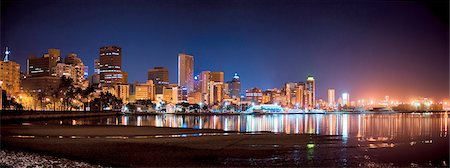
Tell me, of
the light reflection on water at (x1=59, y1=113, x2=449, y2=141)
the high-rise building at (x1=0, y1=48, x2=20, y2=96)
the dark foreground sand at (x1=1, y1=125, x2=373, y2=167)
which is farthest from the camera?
the high-rise building at (x1=0, y1=48, x2=20, y2=96)

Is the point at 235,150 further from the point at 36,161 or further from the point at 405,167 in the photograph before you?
the point at 36,161

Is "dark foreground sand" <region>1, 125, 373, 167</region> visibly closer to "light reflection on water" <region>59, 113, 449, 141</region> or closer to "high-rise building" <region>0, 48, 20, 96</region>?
"light reflection on water" <region>59, 113, 449, 141</region>

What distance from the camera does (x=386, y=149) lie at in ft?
91.0

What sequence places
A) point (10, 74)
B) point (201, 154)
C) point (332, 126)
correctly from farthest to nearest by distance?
1. point (10, 74)
2. point (332, 126)
3. point (201, 154)

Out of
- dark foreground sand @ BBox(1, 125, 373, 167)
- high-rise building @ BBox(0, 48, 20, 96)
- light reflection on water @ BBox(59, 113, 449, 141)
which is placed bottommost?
light reflection on water @ BBox(59, 113, 449, 141)

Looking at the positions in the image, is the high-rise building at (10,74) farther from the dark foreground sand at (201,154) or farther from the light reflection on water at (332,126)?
the dark foreground sand at (201,154)

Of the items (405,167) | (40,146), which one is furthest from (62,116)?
(405,167)

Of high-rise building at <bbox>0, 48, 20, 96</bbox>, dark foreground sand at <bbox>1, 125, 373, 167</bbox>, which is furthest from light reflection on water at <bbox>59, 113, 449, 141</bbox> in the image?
high-rise building at <bbox>0, 48, 20, 96</bbox>

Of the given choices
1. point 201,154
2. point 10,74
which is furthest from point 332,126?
point 10,74

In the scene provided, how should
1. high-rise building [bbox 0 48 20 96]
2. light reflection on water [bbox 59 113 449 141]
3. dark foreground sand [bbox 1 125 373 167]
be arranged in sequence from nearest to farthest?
dark foreground sand [bbox 1 125 373 167] → light reflection on water [bbox 59 113 449 141] → high-rise building [bbox 0 48 20 96]

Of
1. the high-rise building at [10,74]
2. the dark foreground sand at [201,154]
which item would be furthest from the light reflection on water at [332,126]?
the high-rise building at [10,74]

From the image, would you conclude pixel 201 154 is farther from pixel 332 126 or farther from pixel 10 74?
pixel 10 74

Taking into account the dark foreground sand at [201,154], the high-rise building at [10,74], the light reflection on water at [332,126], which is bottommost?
the light reflection on water at [332,126]

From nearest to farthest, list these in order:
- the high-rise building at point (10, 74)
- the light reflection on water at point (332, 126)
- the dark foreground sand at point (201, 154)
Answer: the dark foreground sand at point (201, 154) < the light reflection on water at point (332, 126) < the high-rise building at point (10, 74)
